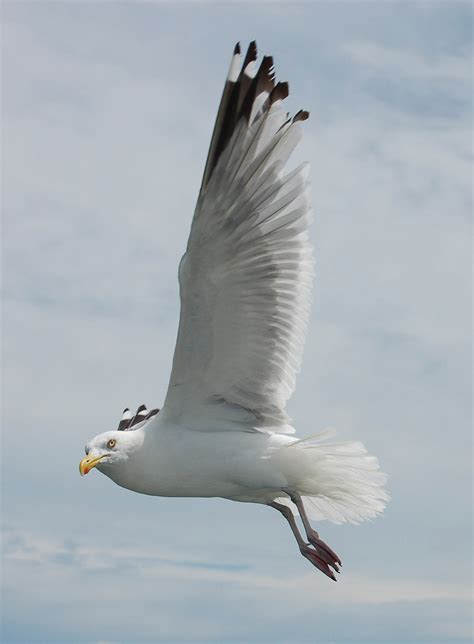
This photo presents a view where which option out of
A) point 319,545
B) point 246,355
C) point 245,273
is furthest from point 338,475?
point 245,273

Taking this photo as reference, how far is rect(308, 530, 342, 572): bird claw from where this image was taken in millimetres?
9828

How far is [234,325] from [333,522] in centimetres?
243

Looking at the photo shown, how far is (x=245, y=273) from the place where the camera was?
9062 mm

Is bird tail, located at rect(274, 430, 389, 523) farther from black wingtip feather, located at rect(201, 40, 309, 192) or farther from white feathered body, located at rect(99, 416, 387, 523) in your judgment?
black wingtip feather, located at rect(201, 40, 309, 192)

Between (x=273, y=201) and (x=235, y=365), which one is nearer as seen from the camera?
(x=273, y=201)

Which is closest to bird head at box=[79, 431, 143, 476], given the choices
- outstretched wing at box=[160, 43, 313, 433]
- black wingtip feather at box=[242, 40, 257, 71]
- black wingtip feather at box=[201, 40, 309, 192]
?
outstretched wing at box=[160, 43, 313, 433]

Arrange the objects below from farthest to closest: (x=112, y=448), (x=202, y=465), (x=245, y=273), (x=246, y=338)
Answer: (x=112, y=448) < (x=202, y=465) < (x=246, y=338) < (x=245, y=273)

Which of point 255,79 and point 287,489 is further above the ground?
point 255,79

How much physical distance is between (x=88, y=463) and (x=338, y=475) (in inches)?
84.8

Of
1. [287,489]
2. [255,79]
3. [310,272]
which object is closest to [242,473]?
[287,489]

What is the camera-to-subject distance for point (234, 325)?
9.27 m

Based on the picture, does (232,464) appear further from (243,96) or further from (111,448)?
(243,96)

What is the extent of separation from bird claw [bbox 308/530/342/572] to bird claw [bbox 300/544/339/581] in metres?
0.03

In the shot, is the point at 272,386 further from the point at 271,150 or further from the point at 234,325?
the point at 271,150
